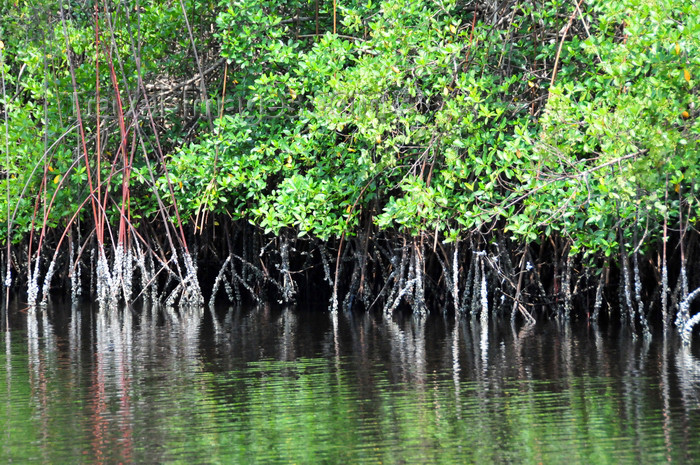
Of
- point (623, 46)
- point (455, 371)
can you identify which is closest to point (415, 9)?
point (623, 46)

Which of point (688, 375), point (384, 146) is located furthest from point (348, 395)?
point (384, 146)

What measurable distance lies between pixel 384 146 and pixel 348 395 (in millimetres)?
4093

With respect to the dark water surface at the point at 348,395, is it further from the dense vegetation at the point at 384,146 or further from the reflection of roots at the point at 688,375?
the dense vegetation at the point at 384,146

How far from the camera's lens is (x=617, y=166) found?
900 cm

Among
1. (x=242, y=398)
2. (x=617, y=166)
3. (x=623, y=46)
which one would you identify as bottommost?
(x=242, y=398)

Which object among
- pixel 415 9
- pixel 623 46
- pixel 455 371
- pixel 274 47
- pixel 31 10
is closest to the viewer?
pixel 455 371

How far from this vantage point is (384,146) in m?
10.7

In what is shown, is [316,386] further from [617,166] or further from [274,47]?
[274,47]

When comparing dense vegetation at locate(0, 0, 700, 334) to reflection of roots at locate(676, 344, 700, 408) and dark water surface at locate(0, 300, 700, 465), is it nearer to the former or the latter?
reflection of roots at locate(676, 344, 700, 408)

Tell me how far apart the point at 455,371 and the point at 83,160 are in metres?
6.58

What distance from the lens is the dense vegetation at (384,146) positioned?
29.8ft

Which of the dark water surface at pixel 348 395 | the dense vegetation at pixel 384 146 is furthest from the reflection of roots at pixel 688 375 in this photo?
the dense vegetation at pixel 384 146

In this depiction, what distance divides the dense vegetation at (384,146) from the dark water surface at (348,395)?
1.02 meters

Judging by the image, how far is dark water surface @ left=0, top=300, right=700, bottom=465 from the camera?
5.59 metres
